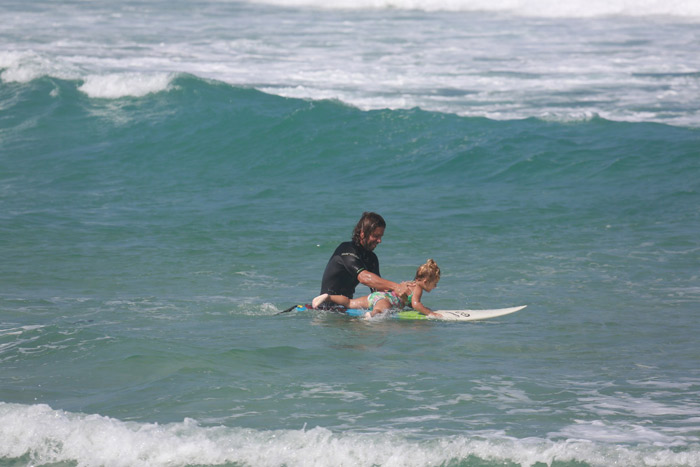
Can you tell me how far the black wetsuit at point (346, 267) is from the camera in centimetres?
933

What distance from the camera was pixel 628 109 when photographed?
73.9 ft

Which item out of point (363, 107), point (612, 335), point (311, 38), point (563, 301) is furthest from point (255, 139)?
point (311, 38)

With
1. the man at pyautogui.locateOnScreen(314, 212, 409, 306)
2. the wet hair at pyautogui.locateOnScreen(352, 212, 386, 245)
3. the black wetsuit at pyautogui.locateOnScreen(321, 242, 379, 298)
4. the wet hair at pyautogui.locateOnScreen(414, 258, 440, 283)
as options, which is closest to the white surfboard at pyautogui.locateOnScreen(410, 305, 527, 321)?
the man at pyautogui.locateOnScreen(314, 212, 409, 306)

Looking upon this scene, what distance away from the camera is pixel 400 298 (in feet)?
30.9

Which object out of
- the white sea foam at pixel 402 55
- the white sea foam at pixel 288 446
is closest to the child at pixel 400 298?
the white sea foam at pixel 288 446

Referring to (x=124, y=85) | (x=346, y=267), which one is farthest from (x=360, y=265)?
(x=124, y=85)

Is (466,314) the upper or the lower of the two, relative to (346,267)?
lower

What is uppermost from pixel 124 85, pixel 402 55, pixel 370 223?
pixel 402 55

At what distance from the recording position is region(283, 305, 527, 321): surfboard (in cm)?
930

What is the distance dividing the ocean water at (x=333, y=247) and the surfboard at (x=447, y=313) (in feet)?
0.42

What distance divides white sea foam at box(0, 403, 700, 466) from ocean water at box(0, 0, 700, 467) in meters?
0.02

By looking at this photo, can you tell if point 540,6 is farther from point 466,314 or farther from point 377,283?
point 377,283

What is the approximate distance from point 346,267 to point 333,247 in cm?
363

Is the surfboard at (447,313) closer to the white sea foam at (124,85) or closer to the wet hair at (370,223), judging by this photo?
the wet hair at (370,223)
